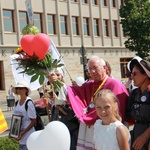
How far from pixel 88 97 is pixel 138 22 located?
2766 centimetres

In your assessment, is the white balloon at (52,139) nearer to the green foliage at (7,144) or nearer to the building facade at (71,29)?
the green foliage at (7,144)

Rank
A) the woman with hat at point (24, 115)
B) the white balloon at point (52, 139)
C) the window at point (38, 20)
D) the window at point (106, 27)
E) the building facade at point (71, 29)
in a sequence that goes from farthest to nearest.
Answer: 1. the window at point (106, 27)
2. the window at point (38, 20)
3. the building facade at point (71, 29)
4. the woman with hat at point (24, 115)
5. the white balloon at point (52, 139)

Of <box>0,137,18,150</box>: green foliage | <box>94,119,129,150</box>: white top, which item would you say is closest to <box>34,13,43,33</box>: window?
<box>0,137,18,150</box>: green foliage

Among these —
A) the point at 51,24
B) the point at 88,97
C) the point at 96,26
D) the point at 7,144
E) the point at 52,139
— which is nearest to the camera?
the point at 52,139

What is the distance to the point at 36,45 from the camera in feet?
15.9

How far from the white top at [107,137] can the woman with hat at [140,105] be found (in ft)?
1.77

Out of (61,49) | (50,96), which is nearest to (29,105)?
(50,96)

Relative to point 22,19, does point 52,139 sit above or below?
below

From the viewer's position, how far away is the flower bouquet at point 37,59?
4871mm

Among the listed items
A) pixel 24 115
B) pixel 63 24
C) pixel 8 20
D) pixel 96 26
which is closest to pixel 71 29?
pixel 63 24

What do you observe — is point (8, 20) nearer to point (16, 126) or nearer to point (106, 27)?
point (106, 27)

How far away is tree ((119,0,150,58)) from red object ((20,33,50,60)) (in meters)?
27.6

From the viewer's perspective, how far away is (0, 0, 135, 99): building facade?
32.4m

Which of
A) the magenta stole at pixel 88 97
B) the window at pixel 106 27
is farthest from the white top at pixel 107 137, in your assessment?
the window at pixel 106 27
